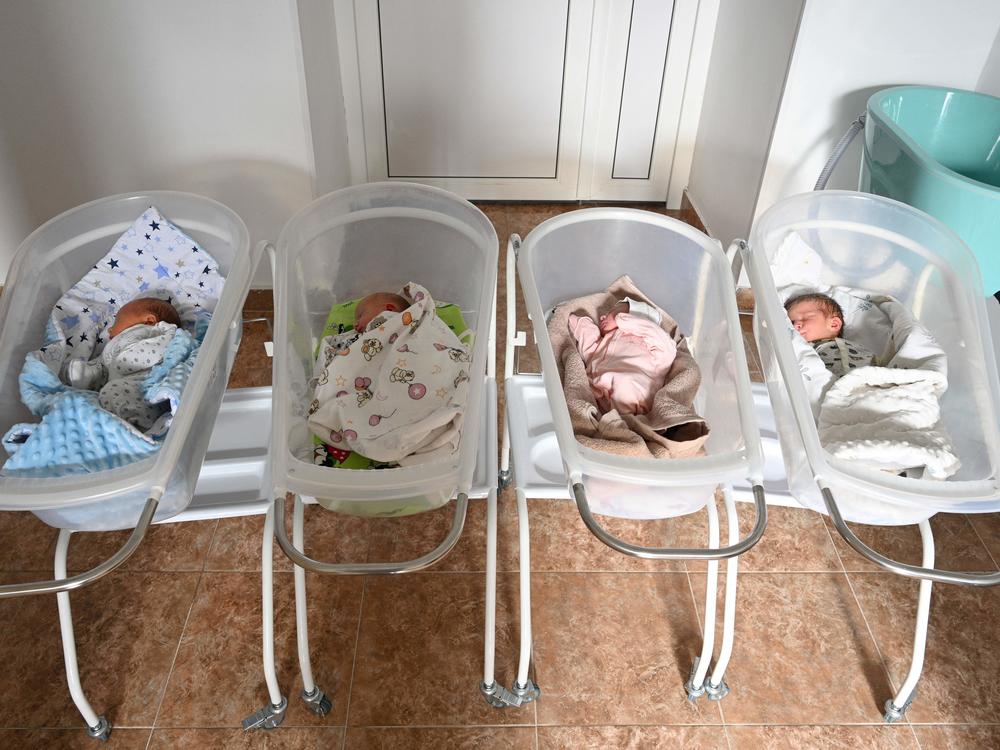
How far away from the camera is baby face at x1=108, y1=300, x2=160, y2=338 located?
141 centimetres

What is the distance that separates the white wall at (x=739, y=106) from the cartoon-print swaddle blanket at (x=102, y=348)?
1514 millimetres

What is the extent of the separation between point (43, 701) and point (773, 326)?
142cm

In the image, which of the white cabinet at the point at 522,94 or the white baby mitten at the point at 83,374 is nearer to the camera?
the white baby mitten at the point at 83,374

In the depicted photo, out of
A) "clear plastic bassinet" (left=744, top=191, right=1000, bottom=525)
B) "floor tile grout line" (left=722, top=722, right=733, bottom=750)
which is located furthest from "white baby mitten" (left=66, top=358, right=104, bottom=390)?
"floor tile grout line" (left=722, top=722, right=733, bottom=750)

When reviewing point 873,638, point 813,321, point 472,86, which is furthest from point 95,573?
point 472,86

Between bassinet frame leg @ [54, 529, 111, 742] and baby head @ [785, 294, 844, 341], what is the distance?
130 centimetres

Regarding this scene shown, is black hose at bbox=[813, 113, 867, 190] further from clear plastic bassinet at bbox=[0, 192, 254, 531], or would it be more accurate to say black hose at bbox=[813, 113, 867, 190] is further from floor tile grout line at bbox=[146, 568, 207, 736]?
floor tile grout line at bbox=[146, 568, 207, 736]

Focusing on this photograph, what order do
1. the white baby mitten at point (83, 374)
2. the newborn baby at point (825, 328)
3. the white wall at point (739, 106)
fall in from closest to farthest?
the white baby mitten at point (83, 374)
the newborn baby at point (825, 328)
the white wall at point (739, 106)

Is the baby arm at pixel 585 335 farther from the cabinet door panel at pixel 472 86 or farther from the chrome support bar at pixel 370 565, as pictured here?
the cabinet door panel at pixel 472 86

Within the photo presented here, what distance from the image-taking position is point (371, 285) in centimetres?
160

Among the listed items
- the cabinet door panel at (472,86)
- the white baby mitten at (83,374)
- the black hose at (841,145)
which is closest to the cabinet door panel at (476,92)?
the cabinet door panel at (472,86)

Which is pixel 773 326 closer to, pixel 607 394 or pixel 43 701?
pixel 607 394

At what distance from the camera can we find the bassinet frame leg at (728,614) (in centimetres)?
130

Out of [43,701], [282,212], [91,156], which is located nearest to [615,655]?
[43,701]
